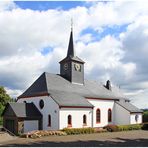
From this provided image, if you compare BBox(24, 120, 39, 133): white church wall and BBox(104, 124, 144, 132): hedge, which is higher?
BBox(24, 120, 39, 133): white church wall

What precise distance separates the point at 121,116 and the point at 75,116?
1269 centimetres

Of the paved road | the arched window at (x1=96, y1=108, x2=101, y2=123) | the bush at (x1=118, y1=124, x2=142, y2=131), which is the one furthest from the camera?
the arched window at (x1=96, y1=108, x2=101, y2=123)

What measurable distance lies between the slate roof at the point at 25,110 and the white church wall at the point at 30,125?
26.6 inches

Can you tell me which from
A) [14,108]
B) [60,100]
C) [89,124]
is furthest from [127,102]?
[14,108]

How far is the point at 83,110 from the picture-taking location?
3919 centimetres

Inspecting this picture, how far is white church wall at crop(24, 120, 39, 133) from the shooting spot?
35.0 metres

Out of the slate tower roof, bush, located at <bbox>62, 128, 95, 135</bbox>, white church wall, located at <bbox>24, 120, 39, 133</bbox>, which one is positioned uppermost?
the slate tower roof

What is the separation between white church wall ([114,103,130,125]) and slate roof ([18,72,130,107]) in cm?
327

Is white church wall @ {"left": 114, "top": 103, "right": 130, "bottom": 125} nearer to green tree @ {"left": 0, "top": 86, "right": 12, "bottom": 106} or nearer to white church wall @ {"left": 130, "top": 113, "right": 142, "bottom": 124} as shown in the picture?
white church wall @ {"left": 130, "top": 113, "right": 142, "bottom": 124}

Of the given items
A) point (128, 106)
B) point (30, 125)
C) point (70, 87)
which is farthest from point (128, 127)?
point (30, 125)

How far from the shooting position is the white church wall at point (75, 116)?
35806 mm

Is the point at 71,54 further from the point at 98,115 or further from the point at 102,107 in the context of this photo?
the point at 98,115

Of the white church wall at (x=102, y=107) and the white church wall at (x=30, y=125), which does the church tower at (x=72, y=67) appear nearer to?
the white church wall at (x=102, y=107)

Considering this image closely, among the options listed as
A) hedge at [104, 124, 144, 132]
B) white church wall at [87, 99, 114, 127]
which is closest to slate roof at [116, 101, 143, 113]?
white church wall at [87, 99, 114, 127]
